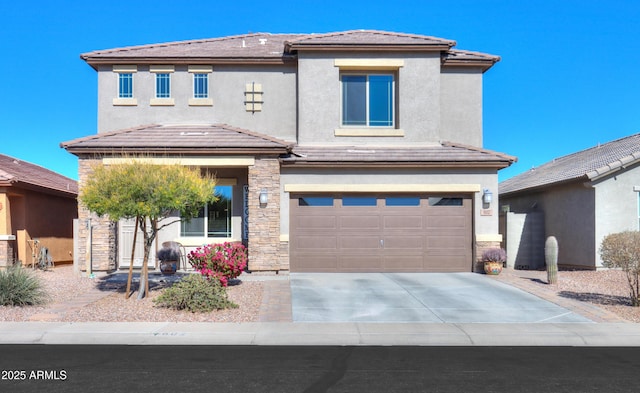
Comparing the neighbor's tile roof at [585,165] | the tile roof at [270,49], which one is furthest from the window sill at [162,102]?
the neighbor's tile roof at [585,165]

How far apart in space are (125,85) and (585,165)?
1688cm

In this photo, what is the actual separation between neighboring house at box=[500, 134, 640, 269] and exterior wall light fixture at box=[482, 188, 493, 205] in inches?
107

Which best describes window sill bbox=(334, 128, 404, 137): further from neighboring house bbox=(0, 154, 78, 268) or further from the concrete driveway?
neighboring house bbox=(0, 154, 78, 268)

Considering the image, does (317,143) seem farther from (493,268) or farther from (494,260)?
(493,268)

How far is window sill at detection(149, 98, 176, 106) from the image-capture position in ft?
60.2

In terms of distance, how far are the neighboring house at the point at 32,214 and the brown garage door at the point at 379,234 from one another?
29.7ft

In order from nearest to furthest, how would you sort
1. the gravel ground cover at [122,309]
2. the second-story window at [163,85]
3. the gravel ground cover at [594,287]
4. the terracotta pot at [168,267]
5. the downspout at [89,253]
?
the gravel ground cover at [122,309], the gravel ground cover at [594,287], the downspout at [89,253], the terracotta pot at [168,267], the second-story window at [163,85]

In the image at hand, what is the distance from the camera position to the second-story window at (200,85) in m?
18.6

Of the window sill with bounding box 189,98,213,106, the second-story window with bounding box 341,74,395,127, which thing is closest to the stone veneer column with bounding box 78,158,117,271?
the window sill with bounding box 189,98,213,106

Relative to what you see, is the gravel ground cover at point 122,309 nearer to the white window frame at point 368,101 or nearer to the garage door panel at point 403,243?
the garage door panel at point 403,243

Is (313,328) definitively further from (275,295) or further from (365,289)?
(365,289)

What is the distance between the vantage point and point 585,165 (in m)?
19.4

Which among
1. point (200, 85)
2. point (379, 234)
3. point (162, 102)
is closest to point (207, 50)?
point (200, 85)

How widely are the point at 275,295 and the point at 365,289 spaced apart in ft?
7.97
